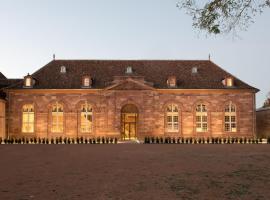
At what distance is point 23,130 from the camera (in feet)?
114

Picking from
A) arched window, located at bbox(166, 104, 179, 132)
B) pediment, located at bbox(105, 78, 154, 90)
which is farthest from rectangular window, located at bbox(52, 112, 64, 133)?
arched window, located at bbox(166, 104, 179, 132)

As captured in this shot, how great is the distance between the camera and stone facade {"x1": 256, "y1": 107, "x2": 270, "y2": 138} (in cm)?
3872

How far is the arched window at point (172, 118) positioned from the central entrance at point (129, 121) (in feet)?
11.8

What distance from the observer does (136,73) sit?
120 feet

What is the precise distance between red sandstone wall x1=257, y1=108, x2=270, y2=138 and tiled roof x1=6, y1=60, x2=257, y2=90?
654 centimetres

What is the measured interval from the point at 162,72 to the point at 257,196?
2961 cm

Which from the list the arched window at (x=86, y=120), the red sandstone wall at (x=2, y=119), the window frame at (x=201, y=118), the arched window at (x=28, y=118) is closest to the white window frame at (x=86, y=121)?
the arched window at (x=86, y=120)

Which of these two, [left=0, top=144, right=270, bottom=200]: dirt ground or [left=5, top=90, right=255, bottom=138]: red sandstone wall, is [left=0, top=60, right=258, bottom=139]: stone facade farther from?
[left=0, top=144, right=270, bottom=200]: dirt ground

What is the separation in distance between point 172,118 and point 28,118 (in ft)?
52.7

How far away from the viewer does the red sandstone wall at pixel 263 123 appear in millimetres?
38719

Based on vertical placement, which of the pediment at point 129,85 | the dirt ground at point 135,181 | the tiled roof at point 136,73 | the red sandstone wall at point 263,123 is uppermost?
the tiled roof at point 136,73

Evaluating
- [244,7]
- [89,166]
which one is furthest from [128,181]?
[244,7]

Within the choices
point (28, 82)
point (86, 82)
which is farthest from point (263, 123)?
point (28, 82)

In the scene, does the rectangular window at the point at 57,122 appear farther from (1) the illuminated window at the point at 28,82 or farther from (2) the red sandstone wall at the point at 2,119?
(2) the red sandstone wall at the point at 2,119
